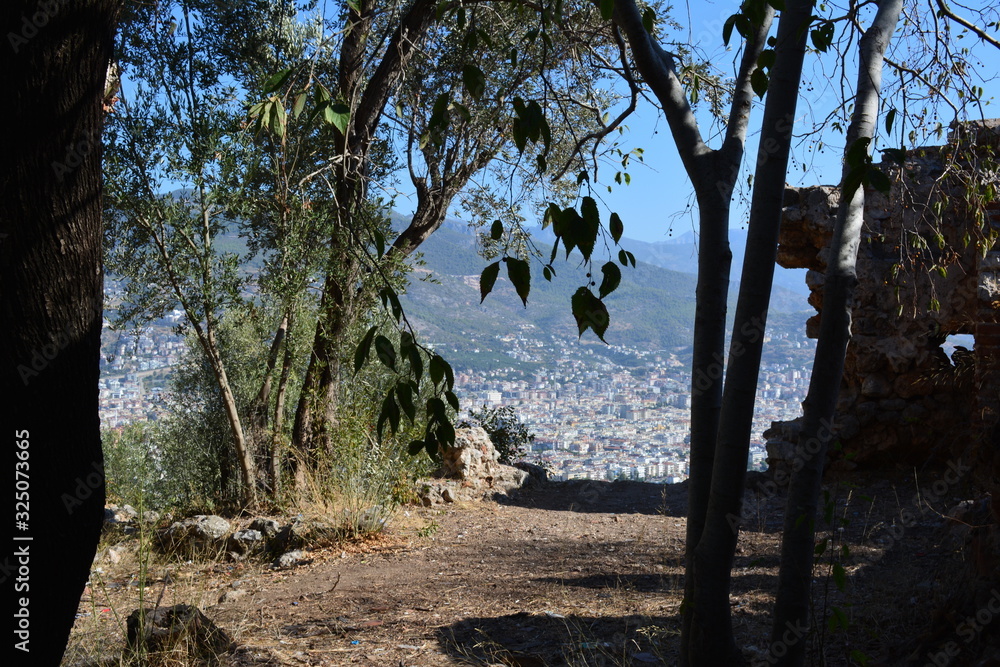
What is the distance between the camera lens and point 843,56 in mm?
3406

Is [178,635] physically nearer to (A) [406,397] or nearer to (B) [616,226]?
(A) [406,397]

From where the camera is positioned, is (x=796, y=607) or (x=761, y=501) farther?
(x=761, y=501)

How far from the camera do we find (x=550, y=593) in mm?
5086

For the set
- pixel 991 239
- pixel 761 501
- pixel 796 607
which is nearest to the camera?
pixel 796 607

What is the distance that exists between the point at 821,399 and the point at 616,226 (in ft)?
5.27

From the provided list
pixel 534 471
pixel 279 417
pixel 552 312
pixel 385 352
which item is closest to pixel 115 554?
pixel 279 417

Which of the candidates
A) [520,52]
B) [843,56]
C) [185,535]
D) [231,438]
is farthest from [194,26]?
[843,56]

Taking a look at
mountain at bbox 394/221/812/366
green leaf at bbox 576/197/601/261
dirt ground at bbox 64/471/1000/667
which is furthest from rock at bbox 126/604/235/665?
mountain at bbox 394/221/812/366

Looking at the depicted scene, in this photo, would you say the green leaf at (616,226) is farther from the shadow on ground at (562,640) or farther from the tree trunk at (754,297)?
the shadow on ground at (562,640)

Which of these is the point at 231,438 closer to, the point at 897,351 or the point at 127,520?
the point at 127,520

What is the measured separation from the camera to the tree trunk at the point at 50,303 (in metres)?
2.09

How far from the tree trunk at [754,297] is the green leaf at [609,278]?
1349 millimetres

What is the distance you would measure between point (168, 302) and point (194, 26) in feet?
8.90

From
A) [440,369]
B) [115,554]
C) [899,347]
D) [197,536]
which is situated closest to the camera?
[440,369]
